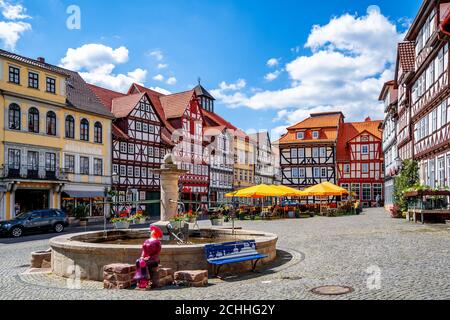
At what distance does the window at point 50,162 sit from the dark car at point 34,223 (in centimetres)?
849

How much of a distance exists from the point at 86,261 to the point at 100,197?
3086 cm

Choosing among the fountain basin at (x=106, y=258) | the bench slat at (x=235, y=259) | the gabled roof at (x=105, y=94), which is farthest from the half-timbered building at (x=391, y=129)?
the fountain basin at (x=106, y=258)

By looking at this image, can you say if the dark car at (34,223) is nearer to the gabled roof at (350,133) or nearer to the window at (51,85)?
the window at (51,85)

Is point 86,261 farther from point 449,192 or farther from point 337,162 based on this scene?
point 337,162

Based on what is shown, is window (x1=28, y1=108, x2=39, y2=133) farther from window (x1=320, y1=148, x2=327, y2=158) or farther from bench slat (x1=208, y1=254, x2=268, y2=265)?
window (x1=320, y1=148, x2=327, y2=158)

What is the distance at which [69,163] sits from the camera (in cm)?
3791

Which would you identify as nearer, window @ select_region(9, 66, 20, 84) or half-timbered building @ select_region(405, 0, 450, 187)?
half-timbered building @ select_region(405, 0, 450, 187)

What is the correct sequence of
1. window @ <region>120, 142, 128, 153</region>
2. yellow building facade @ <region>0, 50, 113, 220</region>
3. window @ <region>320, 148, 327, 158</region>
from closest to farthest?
yellow building facade @ <region>0, 50, 113, 220</region>, window @ <region>120, 142, 128, 153</region>, window @ <region>320, 148, 327, 158</region>

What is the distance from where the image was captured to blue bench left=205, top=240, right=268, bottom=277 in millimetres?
10102

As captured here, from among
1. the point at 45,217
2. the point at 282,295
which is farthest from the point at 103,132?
the point at 282,295

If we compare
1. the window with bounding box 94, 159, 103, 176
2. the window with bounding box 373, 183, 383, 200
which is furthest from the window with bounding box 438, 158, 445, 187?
the window with bounding box 373, 183, 383, 200

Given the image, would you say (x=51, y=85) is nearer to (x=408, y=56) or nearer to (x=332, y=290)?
(x=408, y=56)

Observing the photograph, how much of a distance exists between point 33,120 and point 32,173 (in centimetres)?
381

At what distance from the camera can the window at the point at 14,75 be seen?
33000mm
